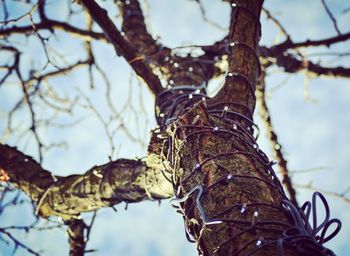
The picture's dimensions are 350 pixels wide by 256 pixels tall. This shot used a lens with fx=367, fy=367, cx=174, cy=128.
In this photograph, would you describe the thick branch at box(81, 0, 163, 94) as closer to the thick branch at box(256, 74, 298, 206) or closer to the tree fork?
the tree fork

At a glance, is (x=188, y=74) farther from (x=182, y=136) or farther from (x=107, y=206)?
(x=182, y=136)

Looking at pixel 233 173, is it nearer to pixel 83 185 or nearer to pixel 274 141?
pixel 83 185

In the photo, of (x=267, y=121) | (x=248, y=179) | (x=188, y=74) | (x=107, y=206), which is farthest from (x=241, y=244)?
(x=267, y=121)

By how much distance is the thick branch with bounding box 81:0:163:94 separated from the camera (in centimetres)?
181

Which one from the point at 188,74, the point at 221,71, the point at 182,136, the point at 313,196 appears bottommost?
the point at 313,196

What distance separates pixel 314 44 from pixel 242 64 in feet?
4.52

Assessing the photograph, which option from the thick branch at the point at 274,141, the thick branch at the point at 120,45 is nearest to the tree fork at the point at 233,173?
the thick branch at the point at 120,45

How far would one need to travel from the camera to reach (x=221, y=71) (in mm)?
2885

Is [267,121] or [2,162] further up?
[267,121]

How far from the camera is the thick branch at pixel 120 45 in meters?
1.81

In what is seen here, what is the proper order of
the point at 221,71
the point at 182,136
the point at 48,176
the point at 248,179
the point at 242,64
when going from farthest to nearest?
the point at 221,71, the point at 48,176, the point at 242,64, the point at 182,136, the point at 248,179

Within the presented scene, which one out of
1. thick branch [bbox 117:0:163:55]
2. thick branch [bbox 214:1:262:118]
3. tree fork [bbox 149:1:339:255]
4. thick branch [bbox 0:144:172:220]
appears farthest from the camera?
thick branch [bbox 117:0:163:55]

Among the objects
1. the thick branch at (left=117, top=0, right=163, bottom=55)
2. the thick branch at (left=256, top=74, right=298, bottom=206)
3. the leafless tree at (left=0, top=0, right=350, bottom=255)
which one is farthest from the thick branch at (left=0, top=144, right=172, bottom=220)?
the thick branch at (left=256, top=74, right=298, bottom=206)

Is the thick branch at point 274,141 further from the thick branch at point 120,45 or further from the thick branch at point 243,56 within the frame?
the thick branch at point 120,45
